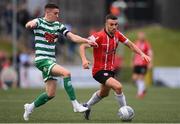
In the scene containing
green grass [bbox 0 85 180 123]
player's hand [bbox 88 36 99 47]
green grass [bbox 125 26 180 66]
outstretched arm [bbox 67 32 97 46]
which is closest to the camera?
outstretched arm [bbox 67 32 97 46]

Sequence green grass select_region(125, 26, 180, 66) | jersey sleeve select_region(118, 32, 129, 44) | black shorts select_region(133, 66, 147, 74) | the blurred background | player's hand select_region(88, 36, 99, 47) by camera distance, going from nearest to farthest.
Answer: player's hand select_region(88, 36, 99, 47), jersey sleeve select_region(118, 32, 129, 44), black shorts select_region(133, 66, 147, 74), the blurred background, green grass select_region(125, 26, 180, 66)

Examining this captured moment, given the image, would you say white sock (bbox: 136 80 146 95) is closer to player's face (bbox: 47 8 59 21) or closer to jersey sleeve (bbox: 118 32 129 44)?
jersey sleeve (bbox: 118 32 129 44)

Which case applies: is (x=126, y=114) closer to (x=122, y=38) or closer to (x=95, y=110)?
(x=122, y=38)

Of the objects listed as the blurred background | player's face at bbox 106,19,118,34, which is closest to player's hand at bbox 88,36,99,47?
player's face at bbox 106,19,118,34

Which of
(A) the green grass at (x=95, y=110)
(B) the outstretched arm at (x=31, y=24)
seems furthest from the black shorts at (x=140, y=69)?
(B) the outstretched arm at (x=31, y=24)

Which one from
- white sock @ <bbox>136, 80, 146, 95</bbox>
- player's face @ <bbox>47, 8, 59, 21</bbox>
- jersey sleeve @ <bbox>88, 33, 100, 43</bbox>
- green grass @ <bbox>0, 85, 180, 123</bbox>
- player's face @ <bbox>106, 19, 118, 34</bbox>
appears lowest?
white sock @ <bbox>136, 80, 146, 95</bbox>

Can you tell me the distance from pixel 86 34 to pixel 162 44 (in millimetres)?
4645

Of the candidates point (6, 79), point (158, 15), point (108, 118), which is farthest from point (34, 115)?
point (158, 15)

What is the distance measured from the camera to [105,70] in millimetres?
17109

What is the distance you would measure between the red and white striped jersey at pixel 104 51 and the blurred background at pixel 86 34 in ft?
55.1

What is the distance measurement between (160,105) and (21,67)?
49.9 ft

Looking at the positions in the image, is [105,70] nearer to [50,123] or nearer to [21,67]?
[50,123]

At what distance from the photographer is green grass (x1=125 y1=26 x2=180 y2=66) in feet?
155

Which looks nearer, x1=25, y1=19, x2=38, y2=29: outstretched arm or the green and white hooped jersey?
x1=25, y1=19, x2=38, y2=29: outstretched arm
